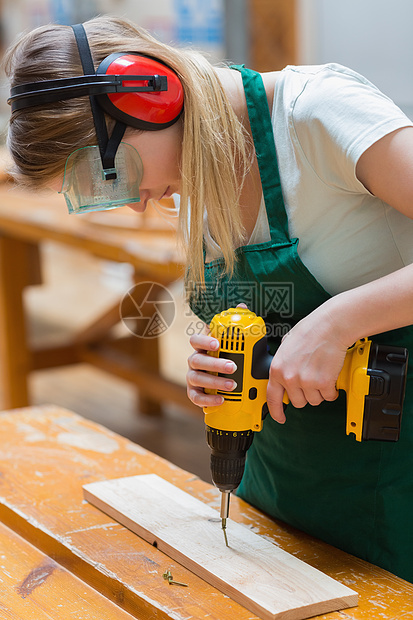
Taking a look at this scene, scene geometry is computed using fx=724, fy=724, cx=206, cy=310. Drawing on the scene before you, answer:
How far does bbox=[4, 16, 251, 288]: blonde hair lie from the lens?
1.05 m

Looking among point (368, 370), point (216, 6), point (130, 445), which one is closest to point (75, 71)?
point (368, 370)

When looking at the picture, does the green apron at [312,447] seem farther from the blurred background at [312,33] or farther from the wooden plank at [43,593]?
the blurred background at [312,33]

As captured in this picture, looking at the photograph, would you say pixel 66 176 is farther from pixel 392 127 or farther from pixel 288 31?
pixel 288 31

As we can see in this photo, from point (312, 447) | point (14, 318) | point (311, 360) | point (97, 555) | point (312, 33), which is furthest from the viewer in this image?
point (312, 33)

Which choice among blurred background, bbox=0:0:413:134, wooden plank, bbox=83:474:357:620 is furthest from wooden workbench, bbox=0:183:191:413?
wooden plank, bbox=83:474:357:620

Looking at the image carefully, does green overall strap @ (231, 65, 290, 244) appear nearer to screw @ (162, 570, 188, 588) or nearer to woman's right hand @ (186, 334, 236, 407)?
woman's right hand @ (186, 334, 236, 407)

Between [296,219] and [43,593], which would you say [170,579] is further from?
[296,219]

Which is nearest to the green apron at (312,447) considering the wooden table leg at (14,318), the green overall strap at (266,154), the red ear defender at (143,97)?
the green overall strap at (266,154)

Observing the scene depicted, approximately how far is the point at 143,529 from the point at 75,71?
713 millimetres

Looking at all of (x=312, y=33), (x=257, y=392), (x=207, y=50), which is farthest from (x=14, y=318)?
(x=257, y=392)

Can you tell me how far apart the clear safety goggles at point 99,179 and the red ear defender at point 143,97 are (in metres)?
0.05

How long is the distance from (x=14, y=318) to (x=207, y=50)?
1.71 metres

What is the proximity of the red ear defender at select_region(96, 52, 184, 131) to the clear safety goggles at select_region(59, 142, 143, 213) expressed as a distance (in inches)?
1.8

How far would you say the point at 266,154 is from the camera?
3.66 ft
